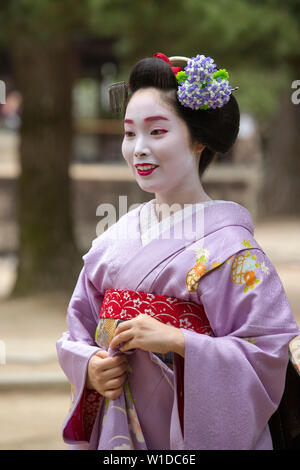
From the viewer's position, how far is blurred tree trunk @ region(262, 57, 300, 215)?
16.4 meters

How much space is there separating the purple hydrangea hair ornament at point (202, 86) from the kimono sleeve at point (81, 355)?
1.80 ft

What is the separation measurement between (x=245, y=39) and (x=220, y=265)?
25.0ft

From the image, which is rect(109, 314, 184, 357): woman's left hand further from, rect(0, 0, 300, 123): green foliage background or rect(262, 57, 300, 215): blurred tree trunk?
rect(262, 57, 300, 215): blurred tree trunk

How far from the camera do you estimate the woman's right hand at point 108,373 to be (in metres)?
1.84

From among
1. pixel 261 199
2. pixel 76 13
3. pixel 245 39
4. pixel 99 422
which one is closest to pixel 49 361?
pixel 76 13

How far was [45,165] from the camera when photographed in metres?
8.02

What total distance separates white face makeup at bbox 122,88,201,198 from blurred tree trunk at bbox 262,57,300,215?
47.1 ft

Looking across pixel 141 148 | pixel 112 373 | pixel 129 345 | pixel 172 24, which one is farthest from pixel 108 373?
pixel 172 24

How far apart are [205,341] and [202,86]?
625mm

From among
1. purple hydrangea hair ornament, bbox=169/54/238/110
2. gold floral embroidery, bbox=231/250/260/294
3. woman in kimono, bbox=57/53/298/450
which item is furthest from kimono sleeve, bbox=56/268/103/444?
purple hydrangea hair ornament, bbox=169/54/238/110

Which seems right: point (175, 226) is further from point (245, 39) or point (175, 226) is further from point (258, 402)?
point (245, 39)

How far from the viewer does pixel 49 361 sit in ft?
18.4

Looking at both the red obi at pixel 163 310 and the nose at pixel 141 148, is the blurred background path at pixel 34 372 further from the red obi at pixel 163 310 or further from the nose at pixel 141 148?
the nose at pixel 141 148

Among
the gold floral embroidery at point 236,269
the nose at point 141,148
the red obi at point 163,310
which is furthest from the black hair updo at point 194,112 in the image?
the red obi at point 163,310
